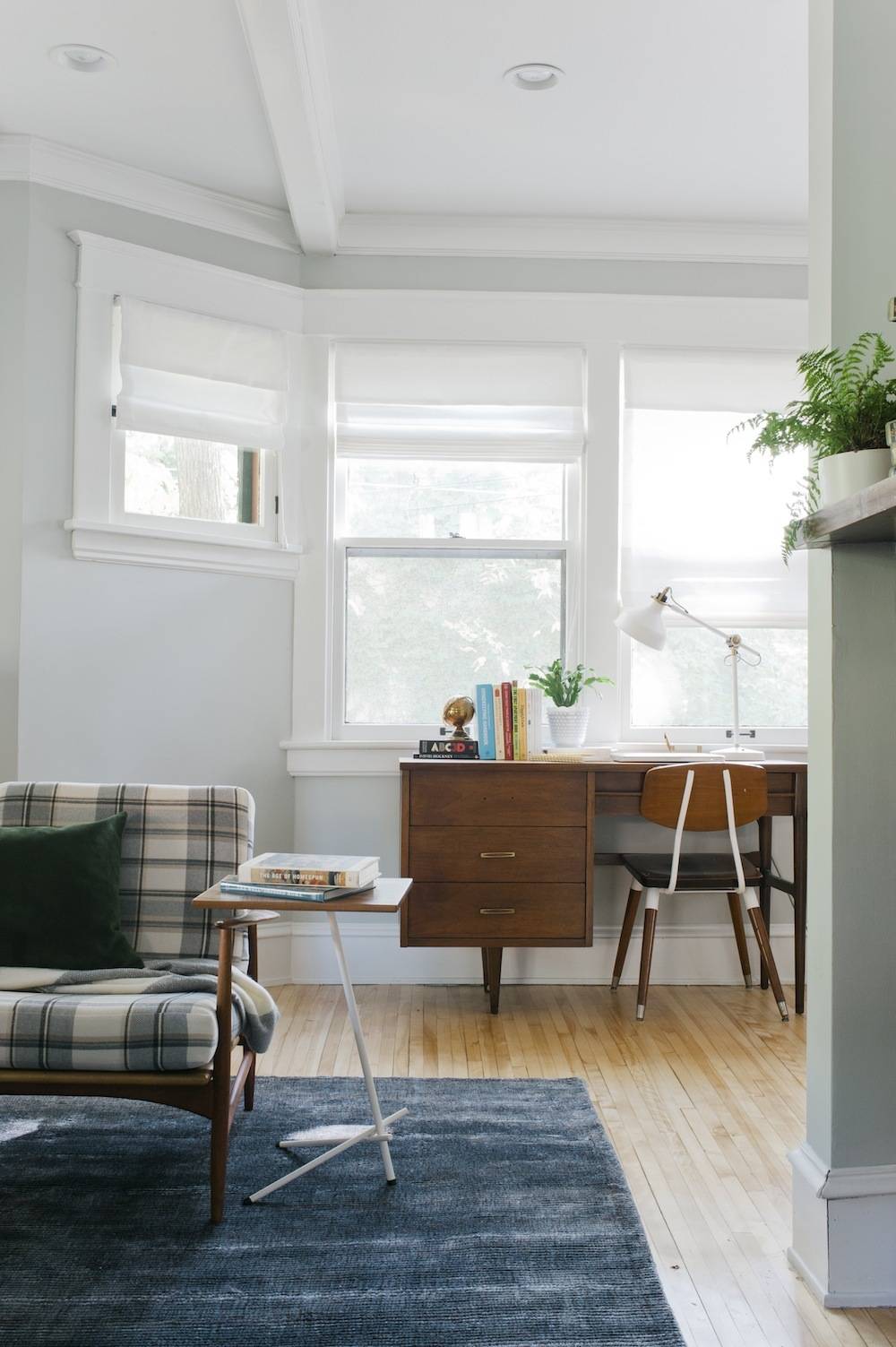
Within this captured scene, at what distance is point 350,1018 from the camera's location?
7.35 ft

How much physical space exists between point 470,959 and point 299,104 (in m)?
2.75

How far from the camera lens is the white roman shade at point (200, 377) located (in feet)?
11.4

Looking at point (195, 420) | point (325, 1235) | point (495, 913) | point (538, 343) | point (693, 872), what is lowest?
point (325, 1235)

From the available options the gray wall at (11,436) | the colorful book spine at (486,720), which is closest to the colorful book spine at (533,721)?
the colorful book spine at (486,720)

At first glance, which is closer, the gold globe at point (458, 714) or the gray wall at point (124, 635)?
the gray wall at point (124, 635)

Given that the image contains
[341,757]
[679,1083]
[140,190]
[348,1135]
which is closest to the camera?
[348,1135]

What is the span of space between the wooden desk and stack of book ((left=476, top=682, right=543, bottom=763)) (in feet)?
0.52

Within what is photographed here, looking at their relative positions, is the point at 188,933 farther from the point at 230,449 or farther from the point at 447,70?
the point at 447,70

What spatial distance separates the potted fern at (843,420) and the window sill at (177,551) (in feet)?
7.21

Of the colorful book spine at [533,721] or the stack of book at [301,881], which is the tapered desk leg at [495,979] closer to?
the colorful book spine at [533,721]

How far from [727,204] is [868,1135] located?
120 inches

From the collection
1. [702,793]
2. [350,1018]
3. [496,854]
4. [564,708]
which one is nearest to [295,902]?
[350,1018]

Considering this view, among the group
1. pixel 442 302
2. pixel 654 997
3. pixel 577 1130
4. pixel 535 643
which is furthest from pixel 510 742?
pixel 442 302

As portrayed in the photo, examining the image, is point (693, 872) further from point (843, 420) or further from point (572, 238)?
point (572, 238)
